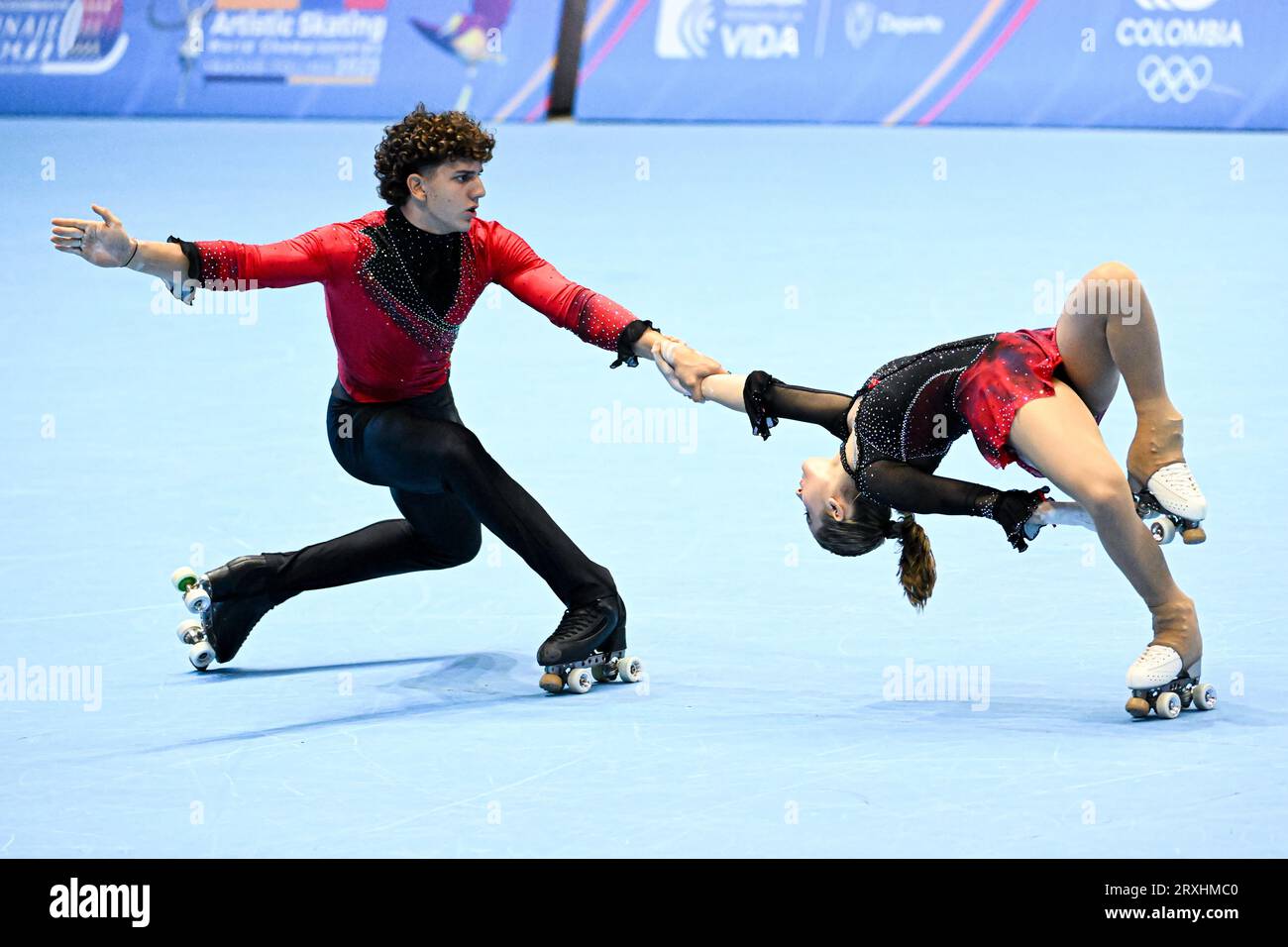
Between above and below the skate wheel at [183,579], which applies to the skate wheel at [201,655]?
below

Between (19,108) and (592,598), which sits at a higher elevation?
(19,108)

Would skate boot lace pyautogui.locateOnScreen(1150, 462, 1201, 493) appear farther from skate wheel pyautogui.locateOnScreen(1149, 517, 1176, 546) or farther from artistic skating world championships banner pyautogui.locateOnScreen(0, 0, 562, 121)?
artistic skating world championships banner pyautogui.locateOnScreen(0, 0, 562, 121)

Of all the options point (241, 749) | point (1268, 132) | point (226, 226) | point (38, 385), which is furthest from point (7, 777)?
point (1268, 132)

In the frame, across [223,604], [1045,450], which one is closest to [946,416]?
[1045,450]

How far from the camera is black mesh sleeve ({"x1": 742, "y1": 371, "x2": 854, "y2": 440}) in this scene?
5660 millimetres

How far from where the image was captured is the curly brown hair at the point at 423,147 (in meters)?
5.47

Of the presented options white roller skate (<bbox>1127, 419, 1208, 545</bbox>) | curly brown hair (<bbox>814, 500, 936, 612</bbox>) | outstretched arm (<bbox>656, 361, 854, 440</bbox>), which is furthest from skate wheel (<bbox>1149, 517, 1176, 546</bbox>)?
outstretched arm (<bbox>656, 361, 854, 440</bbox>)

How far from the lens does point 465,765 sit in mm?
4855

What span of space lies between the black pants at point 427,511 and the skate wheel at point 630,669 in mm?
223

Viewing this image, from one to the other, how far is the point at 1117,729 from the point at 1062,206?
9324 millimetres

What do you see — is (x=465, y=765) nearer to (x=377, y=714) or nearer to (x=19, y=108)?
(x=377, y=714)

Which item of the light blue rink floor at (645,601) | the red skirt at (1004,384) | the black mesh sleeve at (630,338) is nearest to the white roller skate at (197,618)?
the light blue rink floor at (645,601)

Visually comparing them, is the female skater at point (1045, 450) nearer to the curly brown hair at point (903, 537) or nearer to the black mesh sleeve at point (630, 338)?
the curly brown hair at point (903, 537)

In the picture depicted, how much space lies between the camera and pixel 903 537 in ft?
17.7
